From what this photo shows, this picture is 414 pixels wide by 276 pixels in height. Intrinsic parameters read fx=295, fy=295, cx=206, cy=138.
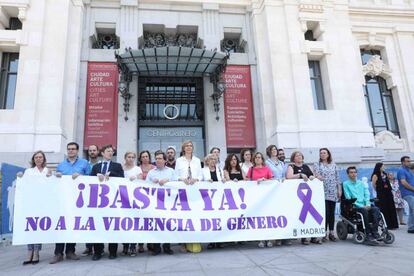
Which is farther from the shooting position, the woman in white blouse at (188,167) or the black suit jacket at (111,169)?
the woman in white blouse at (188,167)

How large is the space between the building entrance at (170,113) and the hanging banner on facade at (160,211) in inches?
308

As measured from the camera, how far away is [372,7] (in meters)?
16.1

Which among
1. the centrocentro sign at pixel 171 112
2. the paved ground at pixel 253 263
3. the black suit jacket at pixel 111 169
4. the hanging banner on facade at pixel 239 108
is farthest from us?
the centrocentro sign at pixel 171 112

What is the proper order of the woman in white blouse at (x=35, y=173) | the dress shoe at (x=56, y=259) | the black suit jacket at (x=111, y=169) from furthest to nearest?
1. the black suit jacket at (x=111, y=169)
2. the woman in white blouse at (x=35, y=173)
3. the dress shoe at (x=56, y=259)

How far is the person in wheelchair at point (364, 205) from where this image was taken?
616 centimetres

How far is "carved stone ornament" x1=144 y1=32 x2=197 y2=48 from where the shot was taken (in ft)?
47.4

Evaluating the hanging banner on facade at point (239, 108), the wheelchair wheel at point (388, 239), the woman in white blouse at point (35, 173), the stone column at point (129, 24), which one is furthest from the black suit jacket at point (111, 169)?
the stone column at point (129, 24)

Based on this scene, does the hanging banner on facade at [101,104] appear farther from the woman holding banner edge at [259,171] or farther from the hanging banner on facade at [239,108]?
the woman holding banner edge at [259,171]

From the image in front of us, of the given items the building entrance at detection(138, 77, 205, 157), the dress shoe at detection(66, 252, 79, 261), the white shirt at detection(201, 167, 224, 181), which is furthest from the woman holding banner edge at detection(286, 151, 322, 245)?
the building entrance at detection(138, 77, 205, 157)

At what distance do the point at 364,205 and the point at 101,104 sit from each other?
35.5 feet

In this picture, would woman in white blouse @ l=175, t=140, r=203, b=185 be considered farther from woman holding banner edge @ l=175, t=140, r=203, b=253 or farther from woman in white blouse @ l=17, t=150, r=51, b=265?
woman in white blouse @ l=17, t=150, r=51, b=265

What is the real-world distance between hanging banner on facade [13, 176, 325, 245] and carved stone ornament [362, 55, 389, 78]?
12.2 meters

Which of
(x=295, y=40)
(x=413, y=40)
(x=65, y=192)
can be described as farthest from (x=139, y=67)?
(x=413, y=40)

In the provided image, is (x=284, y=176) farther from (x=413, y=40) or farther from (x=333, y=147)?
(x=413, y=40)
